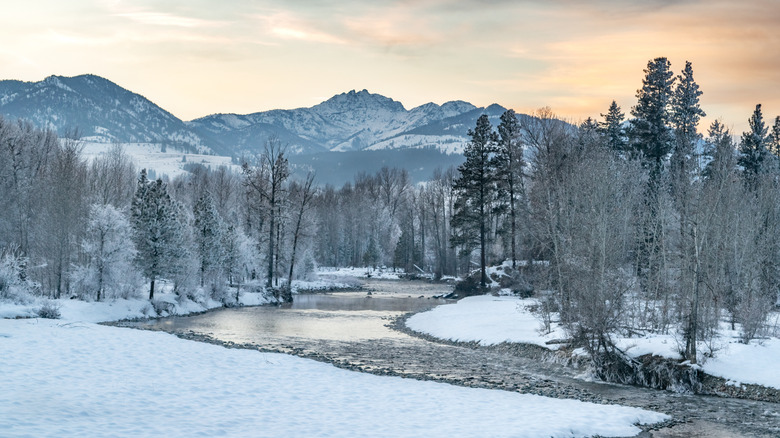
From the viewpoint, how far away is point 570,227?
32344mm

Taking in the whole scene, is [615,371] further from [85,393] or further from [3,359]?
[3,359]

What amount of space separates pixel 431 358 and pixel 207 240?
32.2 metres

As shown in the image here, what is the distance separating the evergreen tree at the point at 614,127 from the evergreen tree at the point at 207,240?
40.5 meters

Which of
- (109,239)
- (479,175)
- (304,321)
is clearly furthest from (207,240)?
(479,175)

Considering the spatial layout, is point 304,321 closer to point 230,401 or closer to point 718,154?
point 230,401

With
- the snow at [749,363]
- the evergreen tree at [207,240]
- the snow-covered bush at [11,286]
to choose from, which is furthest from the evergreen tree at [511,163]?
the snow-covered bush at [11,286]

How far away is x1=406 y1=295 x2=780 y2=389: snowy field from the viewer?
20906mm

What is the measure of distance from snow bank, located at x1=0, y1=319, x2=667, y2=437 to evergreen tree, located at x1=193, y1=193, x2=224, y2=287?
3027cm

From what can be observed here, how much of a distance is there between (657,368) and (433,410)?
11199 millimetres

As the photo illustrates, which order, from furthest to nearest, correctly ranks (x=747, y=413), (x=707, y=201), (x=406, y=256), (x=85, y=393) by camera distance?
(x=406, y=256) < (x=707, y=201) < (x=747, y=413) < (x=85, y=393)

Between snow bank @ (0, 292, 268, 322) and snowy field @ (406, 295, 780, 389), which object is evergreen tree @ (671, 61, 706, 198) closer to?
snowy field @ (406, 295, 780, 389)

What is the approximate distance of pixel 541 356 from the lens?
84.3 feet

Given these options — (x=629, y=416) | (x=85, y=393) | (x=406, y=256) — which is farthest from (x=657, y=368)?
(x=406, y=256)

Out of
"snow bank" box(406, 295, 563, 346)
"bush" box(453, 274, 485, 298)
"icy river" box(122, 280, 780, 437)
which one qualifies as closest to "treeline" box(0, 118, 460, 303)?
"icy river" box(122, 280, 780, 437)
